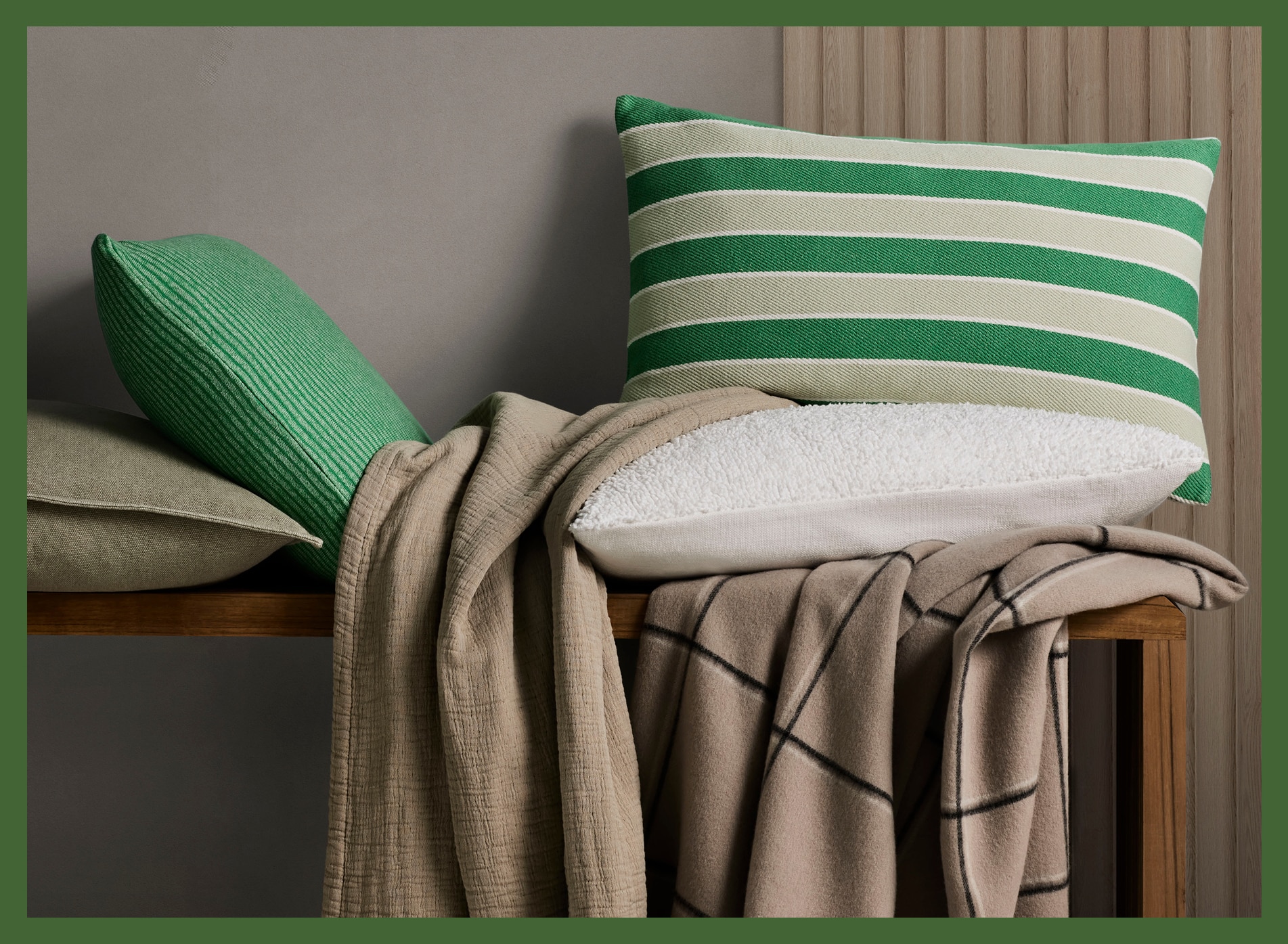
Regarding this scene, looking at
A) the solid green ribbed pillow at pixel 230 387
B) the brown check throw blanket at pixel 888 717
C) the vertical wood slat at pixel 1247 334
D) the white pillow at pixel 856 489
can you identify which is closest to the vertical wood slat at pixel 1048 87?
the vertical wood slat at pixel 1247 334

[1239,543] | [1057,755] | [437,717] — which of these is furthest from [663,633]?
[1239,543]

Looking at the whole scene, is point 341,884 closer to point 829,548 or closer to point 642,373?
point 829,548

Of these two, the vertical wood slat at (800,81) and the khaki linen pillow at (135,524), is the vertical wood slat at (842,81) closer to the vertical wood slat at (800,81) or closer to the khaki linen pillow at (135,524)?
the vertical wood slat at (800,81)

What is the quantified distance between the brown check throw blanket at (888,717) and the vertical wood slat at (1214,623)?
678 millimetres

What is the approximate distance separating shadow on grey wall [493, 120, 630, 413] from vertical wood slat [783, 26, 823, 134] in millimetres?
240

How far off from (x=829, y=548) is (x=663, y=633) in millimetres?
141

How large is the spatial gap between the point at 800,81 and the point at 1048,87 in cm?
34

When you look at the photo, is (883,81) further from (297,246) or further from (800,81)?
(297,246)

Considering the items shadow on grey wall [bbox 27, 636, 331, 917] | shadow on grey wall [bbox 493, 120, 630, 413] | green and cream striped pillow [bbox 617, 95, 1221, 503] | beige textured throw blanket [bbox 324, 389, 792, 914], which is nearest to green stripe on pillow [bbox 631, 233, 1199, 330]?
green and cream striped pillow [bbox 617, 95, 1221, 503]

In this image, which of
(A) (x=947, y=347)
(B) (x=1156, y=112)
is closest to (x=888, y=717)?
(A) (x=947, y=347)

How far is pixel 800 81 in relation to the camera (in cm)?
121

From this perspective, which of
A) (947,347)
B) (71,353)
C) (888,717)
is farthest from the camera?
(71,353)

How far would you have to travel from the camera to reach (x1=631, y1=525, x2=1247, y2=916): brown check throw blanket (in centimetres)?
57

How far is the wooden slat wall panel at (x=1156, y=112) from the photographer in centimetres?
121
